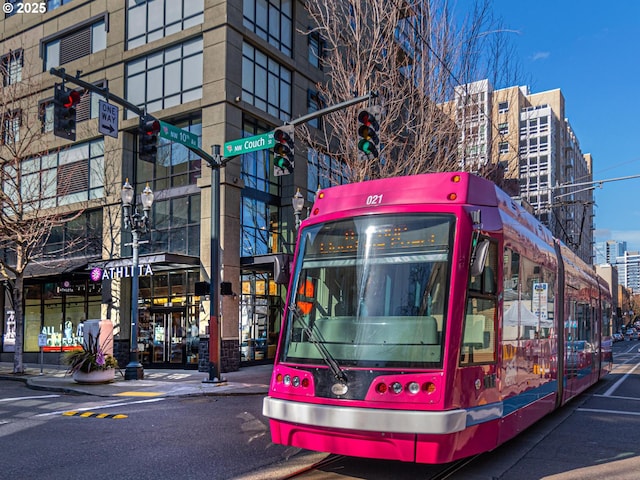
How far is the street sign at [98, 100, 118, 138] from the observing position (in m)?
13.0

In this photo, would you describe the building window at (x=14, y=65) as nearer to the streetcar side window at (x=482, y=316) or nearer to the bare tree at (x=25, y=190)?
the bare tree at (x=25, y=190)

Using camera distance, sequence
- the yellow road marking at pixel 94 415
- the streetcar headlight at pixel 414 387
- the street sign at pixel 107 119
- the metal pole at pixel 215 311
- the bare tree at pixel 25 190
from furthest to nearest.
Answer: the bare tree at pixel 25 190 < the metal pole at pixel 215 311 < the street sign at pixel 107 119 < the yellow road marking at pixel 94 415 < the streetcar headlight at pixel 414 387

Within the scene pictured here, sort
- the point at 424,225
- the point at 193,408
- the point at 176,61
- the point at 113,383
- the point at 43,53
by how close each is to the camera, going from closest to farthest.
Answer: the point at 424,225
the point at 193,408
the point at 113,383
the point at 176,61
the point at 43,53

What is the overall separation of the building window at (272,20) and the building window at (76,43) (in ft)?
21.9

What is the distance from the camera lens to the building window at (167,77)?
2227 cm

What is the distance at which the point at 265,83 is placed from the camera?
23578 mm

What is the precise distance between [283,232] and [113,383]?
9.85 m

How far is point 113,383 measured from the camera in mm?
17234

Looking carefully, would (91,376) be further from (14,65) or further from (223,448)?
(14,65)

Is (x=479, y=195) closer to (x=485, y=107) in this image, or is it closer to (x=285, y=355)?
(x=285, y=355)

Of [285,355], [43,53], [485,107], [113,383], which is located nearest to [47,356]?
[113,383]

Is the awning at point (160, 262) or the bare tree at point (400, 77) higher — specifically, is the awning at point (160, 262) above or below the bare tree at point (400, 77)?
below

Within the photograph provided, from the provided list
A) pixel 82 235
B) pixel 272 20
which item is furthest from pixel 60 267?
pixel 272 20

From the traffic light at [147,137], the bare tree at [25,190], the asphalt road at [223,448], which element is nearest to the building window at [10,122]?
the bare tree at [25,190]
